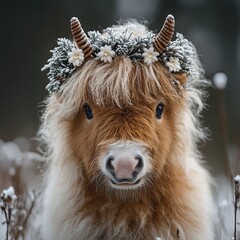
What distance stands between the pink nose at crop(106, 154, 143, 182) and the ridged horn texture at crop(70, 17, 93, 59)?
78cm

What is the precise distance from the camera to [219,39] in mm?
19969

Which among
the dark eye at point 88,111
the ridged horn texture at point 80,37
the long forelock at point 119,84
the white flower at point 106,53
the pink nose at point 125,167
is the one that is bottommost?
the pink nose at point 125,167

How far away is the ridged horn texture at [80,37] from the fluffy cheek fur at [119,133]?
0.38 m

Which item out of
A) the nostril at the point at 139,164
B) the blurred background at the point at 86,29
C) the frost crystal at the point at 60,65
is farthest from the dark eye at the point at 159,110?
the blurred background at the point at 86,29

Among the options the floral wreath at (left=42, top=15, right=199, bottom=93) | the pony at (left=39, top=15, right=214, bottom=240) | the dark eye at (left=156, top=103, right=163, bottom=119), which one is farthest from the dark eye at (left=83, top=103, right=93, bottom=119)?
the dark eye at (left=156, top=103, right=163, bottom=119)

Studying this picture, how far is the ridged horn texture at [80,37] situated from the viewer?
478 cm

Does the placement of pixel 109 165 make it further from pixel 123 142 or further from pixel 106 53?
pixel 106 53

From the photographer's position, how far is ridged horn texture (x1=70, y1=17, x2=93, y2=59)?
4777 millimetres

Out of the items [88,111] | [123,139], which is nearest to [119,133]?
[123,139]

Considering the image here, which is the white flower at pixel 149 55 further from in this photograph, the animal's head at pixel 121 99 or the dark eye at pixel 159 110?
the dark eye at pixel 159 110

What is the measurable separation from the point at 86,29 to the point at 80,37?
11.5 meters

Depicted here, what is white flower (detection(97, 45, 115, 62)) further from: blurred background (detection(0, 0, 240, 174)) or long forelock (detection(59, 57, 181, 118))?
blurred background (detection(0, 0, 240, 174))

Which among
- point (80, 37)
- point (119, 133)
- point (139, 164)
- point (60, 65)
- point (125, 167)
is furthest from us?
point (60, 65)

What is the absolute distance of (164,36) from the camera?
4820mm
